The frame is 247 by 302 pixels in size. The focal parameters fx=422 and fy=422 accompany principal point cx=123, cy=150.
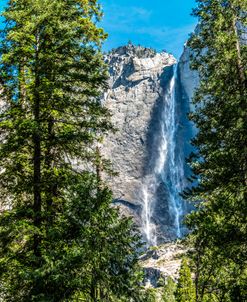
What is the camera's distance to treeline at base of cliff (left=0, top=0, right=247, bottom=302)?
9.38 meters

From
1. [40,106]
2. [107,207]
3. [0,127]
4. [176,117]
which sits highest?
[176,117]

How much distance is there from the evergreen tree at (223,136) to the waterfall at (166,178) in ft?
278

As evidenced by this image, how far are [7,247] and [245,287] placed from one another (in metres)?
6.72

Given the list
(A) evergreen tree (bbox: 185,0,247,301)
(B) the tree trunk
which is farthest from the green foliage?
(B) the tree trunk

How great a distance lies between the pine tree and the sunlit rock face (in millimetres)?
83994

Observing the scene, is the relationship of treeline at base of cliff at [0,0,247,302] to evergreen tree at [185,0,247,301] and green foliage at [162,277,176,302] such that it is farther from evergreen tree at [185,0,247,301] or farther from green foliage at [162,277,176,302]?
green foliage at [162,277,176,302]

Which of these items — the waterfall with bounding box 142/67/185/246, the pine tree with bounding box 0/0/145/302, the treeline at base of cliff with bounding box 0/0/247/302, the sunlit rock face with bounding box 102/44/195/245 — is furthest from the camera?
the sunlit rock face with bounding box 102/44/195/245

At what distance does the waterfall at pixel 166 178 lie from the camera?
99.2 metres

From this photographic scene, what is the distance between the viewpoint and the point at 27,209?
1065cm

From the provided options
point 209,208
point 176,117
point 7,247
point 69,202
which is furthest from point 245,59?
point 176,117

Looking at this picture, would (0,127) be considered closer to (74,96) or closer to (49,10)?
(74,96)

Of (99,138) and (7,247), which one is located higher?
(99,138)

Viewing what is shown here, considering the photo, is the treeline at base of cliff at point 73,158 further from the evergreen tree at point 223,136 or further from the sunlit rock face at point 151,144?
the sunlit rock face at point 151,144

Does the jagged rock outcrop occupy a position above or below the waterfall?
below
